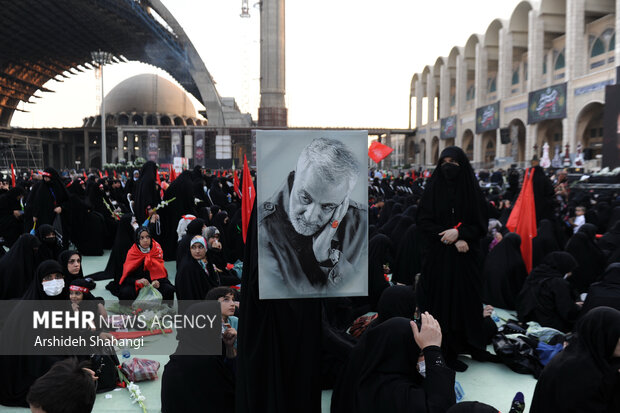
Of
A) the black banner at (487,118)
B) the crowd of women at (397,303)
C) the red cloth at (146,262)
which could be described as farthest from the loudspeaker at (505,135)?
the red cloth at (146,262)

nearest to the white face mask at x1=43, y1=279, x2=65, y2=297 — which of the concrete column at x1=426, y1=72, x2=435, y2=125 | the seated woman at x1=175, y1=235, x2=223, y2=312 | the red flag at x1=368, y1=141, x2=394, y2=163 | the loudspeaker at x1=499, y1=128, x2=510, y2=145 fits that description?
the seated woman at x1=175, y1=235, x2=223, y2=312

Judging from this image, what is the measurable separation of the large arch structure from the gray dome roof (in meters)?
5.53

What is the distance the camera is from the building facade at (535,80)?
20.7m

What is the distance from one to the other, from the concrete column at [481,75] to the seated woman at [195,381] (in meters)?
29.6

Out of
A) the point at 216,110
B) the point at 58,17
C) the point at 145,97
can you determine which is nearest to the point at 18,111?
the point at 145,97

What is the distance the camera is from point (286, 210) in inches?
65.9

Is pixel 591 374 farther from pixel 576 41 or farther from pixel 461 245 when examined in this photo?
pixel 576 41

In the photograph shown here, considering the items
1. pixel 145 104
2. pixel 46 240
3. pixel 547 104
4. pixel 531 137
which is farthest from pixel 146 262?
pixel 145 104

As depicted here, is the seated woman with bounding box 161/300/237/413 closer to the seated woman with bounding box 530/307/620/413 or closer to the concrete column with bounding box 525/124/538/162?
the seated woman with bounding box 530/307/620/413

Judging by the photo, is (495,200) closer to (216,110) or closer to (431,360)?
(431,360)

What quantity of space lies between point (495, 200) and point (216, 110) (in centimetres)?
2889

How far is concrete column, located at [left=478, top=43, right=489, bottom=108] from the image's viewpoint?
29.0m

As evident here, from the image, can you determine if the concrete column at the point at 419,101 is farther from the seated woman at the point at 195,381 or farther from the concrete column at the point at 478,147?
the seated woman at the point at 195,381

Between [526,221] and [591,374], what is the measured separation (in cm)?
379
